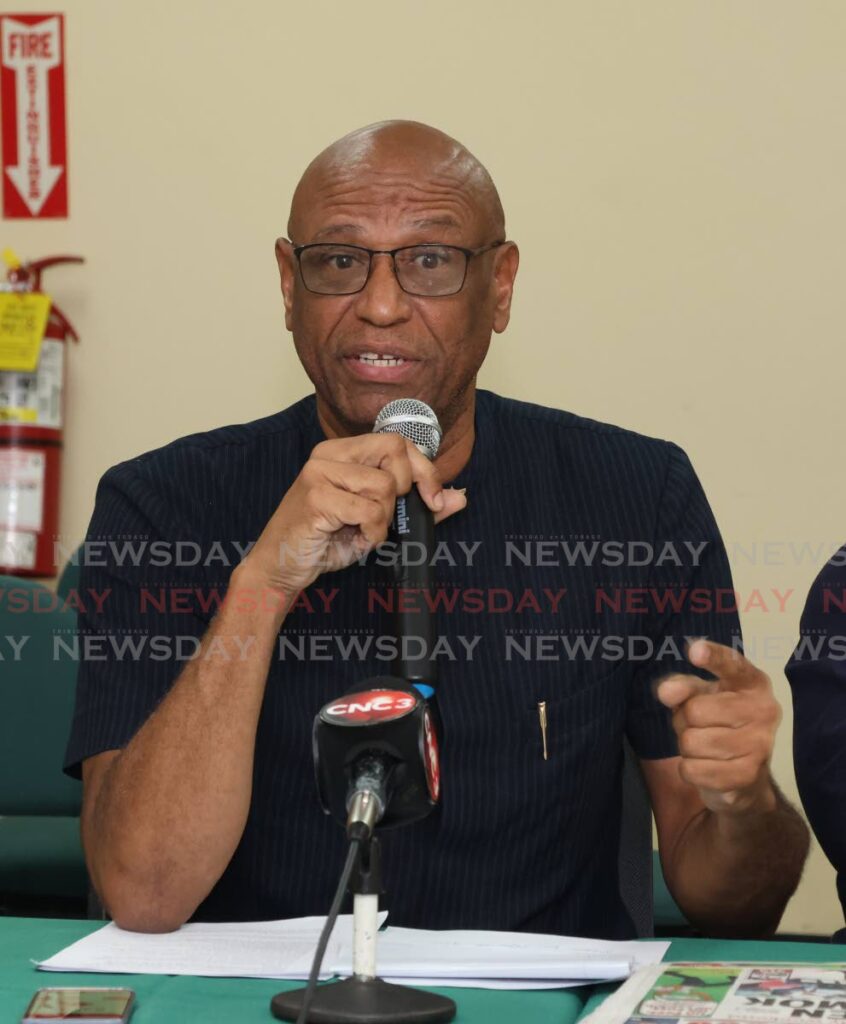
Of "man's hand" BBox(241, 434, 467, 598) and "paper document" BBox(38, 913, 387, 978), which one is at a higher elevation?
"man's hand" BBox(241, 434, 467, 598)

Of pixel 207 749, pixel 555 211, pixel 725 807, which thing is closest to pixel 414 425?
pixel 207 749

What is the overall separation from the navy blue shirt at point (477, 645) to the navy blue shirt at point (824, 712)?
0.38ft

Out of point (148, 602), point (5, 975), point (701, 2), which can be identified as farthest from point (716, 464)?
point (5, 975)

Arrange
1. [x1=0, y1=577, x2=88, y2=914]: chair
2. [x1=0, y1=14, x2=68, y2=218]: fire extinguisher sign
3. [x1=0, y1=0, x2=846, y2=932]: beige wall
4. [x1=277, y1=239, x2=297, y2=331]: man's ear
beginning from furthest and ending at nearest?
[x1=0, y1=14, x2=68, y2=218]: fire extinguisher sign → [x1=0, y1=0, x2=846, y2=932]: beige wall → [x1=0, y1=577, x2=88, y2=914]: chair → [x1=277, y1=239, x2=297, y2=331]: man's ear

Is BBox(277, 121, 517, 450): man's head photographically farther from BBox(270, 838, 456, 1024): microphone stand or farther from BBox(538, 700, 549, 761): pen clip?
BBox(270, 838, 456, 1024): microphone stand

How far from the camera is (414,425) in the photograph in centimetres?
152

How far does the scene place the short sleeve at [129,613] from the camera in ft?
5.29

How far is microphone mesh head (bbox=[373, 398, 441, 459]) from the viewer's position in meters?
1.51

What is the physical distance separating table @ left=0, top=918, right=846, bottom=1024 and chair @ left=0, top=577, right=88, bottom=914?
4.38 feet

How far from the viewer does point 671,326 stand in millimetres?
3141

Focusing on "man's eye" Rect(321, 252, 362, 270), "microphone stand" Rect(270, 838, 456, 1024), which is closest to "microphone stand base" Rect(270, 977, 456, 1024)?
"microphone stand" Rect(270, 838, 456, 1024)

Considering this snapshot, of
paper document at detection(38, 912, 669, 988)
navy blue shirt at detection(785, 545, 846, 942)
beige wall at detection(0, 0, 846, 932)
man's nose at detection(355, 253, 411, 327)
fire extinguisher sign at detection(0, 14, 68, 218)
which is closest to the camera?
paper document at detection(38, 912, 669, 988)

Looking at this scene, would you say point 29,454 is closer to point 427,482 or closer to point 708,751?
point 427,482

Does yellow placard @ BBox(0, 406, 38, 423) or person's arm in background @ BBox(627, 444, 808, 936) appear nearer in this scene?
person's arm in background @ BBox(627, 444, 808, 936)
